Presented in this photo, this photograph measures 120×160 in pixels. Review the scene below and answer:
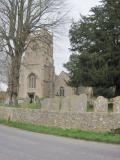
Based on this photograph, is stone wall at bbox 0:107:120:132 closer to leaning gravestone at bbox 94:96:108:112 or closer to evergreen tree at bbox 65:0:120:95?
leaning gravestone at bbox 94:96:108:112

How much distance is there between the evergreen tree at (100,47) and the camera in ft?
113

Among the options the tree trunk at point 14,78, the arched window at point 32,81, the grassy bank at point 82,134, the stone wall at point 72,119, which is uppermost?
the arched window at point 32,81

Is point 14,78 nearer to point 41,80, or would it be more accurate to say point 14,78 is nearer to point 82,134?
point 82,134

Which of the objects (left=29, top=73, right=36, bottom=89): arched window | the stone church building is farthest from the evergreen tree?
(left=29, top=73, right=36, bottom=89): arched window

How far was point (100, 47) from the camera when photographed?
36000mm

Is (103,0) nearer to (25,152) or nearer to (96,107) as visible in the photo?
(96,107)

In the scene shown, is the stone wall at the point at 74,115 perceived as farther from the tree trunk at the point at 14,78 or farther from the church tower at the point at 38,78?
the church tower at the point at 38,78

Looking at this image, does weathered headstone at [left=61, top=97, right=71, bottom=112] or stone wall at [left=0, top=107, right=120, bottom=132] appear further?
weathered headstone at [left=61, top=97, right=71, bottom=112]

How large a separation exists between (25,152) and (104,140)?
5922 millimetres

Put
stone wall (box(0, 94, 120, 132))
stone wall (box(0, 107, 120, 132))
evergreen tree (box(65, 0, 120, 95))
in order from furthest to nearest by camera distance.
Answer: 1. evergreen tree (box(65, 0, 120, 95))
2. stone wall (box(0, 94, 120, 132))
3. stone wall (box(0, 107, 120, 132))

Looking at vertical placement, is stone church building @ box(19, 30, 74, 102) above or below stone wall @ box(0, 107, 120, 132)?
above

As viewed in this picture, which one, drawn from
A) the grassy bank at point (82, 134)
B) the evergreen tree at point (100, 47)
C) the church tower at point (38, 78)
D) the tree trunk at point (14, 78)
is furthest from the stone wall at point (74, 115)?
the church tower at point (38, 78)

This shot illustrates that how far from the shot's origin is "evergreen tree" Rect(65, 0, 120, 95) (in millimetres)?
34469

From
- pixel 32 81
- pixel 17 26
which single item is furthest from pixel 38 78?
pixel 17 26
